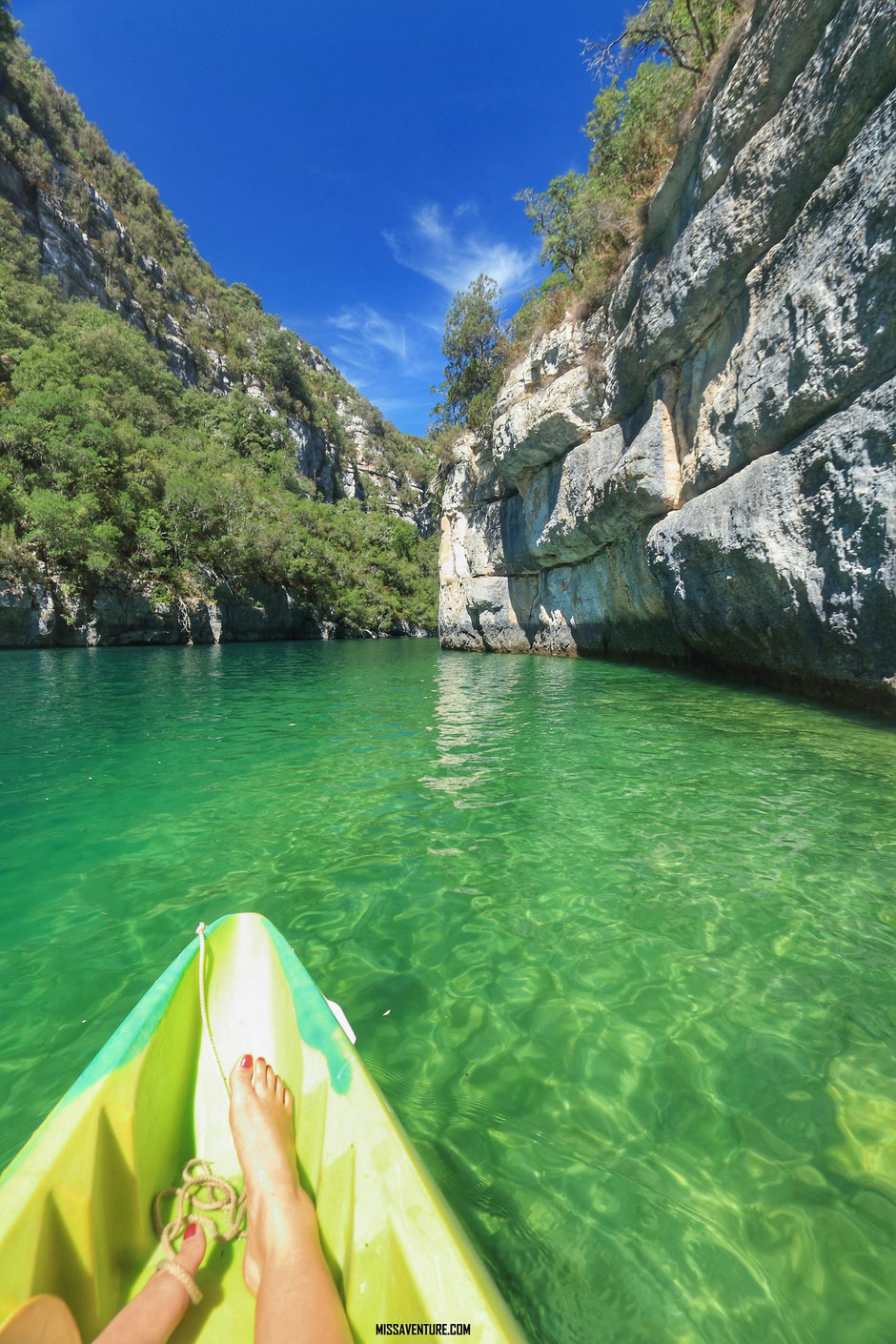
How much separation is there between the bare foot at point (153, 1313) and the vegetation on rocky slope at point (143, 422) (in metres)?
27.1

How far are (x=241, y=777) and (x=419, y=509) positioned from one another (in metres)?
77.7

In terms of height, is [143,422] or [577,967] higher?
[143,422]

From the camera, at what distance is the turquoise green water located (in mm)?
1493

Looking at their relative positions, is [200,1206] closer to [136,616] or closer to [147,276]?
[136,616]

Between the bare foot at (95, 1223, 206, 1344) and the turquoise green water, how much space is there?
2.47 feet

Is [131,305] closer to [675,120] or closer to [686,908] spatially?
[675,120]

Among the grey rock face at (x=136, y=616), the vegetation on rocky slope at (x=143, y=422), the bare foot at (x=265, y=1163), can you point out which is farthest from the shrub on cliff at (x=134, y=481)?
the bare foot at (x=265, y=1163)

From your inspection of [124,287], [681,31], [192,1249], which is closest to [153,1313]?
[192,1249]

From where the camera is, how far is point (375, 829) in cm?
432

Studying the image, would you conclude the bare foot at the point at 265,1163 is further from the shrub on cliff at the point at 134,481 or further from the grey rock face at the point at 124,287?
the grey rock face at the point at 124,287

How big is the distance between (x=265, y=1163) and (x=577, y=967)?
1567 millimetres

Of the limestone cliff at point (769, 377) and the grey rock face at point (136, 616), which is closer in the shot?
the limestone cliff at point (769, 377)

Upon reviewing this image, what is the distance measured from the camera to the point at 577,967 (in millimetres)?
2648

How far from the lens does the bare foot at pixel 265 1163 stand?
4.79ft
